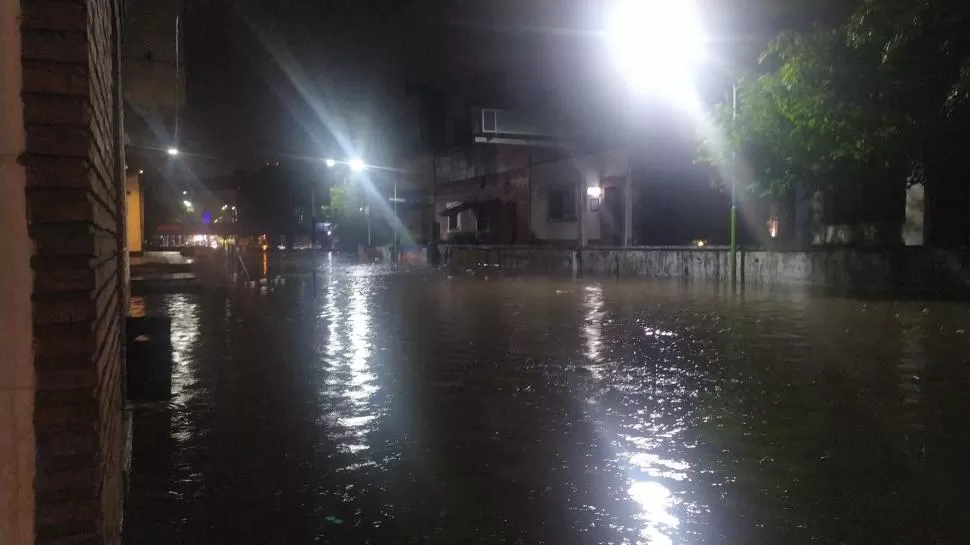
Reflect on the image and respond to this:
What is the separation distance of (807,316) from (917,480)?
1035 cm

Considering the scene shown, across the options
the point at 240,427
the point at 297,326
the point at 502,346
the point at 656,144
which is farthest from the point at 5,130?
the point at 656,144

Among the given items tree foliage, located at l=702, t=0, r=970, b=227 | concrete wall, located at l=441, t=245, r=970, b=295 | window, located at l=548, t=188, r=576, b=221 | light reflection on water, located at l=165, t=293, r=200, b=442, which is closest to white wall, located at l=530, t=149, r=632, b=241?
window, located at l=548, t=188, r=576, b=221

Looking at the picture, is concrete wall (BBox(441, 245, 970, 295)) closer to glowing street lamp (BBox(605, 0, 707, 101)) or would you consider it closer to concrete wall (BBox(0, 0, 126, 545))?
glowing street lamp (BBox(605, 0, 707, 101))

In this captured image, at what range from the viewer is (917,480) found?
5305 millimetres

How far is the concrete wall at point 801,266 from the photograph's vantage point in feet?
67.3

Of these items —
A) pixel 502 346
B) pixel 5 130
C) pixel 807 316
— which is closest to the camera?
pixel 5 130

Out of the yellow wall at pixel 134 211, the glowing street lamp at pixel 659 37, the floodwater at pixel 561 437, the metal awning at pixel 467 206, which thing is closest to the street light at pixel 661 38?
the glowing street lamp at pixel 659 37

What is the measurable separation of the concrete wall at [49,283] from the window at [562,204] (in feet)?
121

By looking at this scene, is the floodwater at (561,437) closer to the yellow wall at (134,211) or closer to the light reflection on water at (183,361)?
the light reflection on water at (183,361)

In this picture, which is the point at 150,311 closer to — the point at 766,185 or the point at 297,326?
the point at 297,326

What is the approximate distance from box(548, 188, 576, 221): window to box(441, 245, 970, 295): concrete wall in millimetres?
5253

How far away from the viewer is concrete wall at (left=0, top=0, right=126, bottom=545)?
9.97 ft

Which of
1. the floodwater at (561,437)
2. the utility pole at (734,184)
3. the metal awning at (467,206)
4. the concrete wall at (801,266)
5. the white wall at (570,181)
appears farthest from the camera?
the metal awning at (467,206)

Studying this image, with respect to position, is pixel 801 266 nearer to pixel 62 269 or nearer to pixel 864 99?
pixel 864 99
